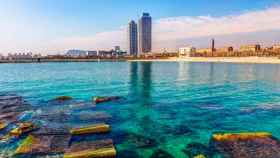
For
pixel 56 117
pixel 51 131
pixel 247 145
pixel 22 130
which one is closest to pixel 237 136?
pixel 247 145

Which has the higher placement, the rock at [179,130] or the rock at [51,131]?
the rock at [51,131]

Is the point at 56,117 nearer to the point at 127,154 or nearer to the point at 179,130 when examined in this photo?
the point at 127,154

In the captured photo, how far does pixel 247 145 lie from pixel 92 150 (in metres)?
10.5

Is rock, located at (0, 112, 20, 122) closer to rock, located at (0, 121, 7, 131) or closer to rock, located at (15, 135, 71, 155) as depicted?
rock, located at (0, 121, 7, 131)

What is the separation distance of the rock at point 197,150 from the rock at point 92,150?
4847 mm

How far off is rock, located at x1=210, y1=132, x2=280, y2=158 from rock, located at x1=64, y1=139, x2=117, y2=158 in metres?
7.13

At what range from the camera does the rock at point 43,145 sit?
12898 mm

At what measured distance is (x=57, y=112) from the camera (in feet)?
75.6

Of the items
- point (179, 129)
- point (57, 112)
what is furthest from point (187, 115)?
point (57, 112)

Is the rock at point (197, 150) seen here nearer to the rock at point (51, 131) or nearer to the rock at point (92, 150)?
the rock at point (92, 150)

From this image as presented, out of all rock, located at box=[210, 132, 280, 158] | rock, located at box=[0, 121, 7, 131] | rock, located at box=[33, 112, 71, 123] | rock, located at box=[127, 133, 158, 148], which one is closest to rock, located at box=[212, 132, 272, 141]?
rock, located at box=[210, 132, 280, 158]

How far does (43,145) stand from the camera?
13.9m

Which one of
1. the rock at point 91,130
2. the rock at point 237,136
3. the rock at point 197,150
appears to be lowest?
the rock at point 197,150

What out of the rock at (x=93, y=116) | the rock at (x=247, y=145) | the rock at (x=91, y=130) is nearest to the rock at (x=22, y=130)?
the rock at (x=91, y=130)
